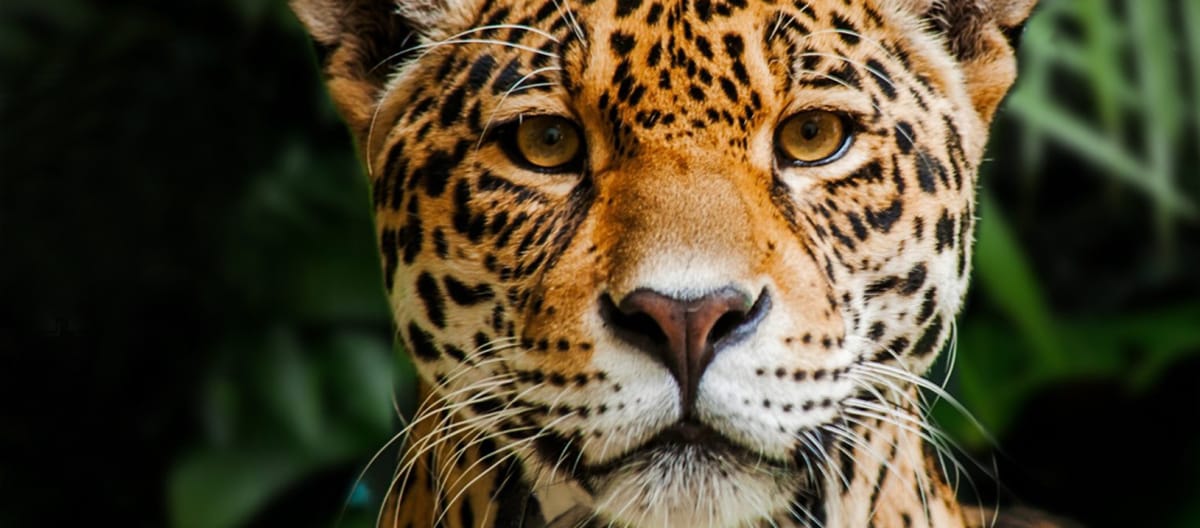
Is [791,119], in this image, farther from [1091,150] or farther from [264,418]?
[264,418]

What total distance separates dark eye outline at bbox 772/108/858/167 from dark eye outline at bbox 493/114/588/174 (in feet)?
0.62

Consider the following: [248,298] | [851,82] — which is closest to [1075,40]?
[248,298]

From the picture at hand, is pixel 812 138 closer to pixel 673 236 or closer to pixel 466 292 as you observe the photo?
pixel 673 236

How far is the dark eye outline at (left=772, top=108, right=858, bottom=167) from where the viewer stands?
140cm

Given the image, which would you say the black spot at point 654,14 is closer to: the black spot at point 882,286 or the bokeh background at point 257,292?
the black spot at point 882,286

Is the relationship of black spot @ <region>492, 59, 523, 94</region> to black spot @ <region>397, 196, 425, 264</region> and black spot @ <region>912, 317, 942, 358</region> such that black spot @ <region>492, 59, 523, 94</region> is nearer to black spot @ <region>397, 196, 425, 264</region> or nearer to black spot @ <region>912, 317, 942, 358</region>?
black spot @ <region>397, 196, 425, 264</region>

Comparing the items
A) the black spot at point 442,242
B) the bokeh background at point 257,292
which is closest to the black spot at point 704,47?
the black spot at point 442,242

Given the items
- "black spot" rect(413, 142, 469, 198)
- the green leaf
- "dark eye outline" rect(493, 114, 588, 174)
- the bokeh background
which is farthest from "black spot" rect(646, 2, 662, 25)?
the bokeh background

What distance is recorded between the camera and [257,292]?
3.91 metres

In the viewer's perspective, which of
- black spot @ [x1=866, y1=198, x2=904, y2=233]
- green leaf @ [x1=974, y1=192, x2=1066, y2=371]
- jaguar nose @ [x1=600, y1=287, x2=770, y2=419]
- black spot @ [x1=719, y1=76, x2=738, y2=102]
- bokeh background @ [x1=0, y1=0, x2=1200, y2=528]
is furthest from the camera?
bokeh background @ [x1=0, y1=0, x2=1200, y2=528]

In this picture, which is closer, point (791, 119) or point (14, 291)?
point (791, 119)

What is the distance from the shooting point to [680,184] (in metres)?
1.35

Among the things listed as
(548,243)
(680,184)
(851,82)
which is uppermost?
(851,82)

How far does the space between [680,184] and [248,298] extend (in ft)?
9.11
